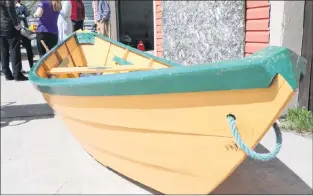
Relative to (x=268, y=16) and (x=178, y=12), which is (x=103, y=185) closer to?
(x=268, y=16)

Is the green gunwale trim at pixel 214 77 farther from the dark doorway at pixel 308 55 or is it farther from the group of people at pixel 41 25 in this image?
the group of people at pixel 41 25

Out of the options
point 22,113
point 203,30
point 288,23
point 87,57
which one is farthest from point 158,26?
point 288,23

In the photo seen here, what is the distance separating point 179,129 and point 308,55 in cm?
253

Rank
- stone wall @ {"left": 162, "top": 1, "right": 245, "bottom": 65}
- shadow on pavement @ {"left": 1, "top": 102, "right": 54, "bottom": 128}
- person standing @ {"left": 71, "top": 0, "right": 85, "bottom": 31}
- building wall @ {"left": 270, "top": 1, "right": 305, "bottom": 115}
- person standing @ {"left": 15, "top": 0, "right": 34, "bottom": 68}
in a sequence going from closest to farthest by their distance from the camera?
building wall @ {"left": 270, "top": 1, "right": 305, "bottom": 115} < shadow on pavement @ {"left": 1, "top": 102, "right": 54, "bottom": 128} < stone wall @ {"left": 162, "top": 1, "right": 245, "bottom": 65} < person standing @ {"left": 71, "top": 0, "right": 85, "bottom": 31} < person standing @ {"left": 15, "top": 0, "right": 34, "bottom": 68}

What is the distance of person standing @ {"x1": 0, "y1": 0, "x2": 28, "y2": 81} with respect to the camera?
5648 millimetres

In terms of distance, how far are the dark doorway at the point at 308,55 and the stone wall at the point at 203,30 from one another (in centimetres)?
Result: 98

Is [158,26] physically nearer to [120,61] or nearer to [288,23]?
[120,61]

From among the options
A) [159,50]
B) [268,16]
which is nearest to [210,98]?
[268,16]

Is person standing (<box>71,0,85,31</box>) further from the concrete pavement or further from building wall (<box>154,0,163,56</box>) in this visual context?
the concrete pavement

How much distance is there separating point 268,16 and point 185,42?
236 centimetres

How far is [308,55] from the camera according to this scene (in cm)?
370

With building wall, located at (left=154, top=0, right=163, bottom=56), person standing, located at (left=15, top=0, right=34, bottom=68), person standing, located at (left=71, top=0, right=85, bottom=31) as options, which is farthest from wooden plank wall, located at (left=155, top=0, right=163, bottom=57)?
person standing, located at (left=15, top=0, right=34, bottom=68)

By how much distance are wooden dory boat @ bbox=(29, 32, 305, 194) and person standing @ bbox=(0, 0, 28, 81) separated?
11.9 feet

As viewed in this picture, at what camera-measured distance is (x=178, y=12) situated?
630 cm
